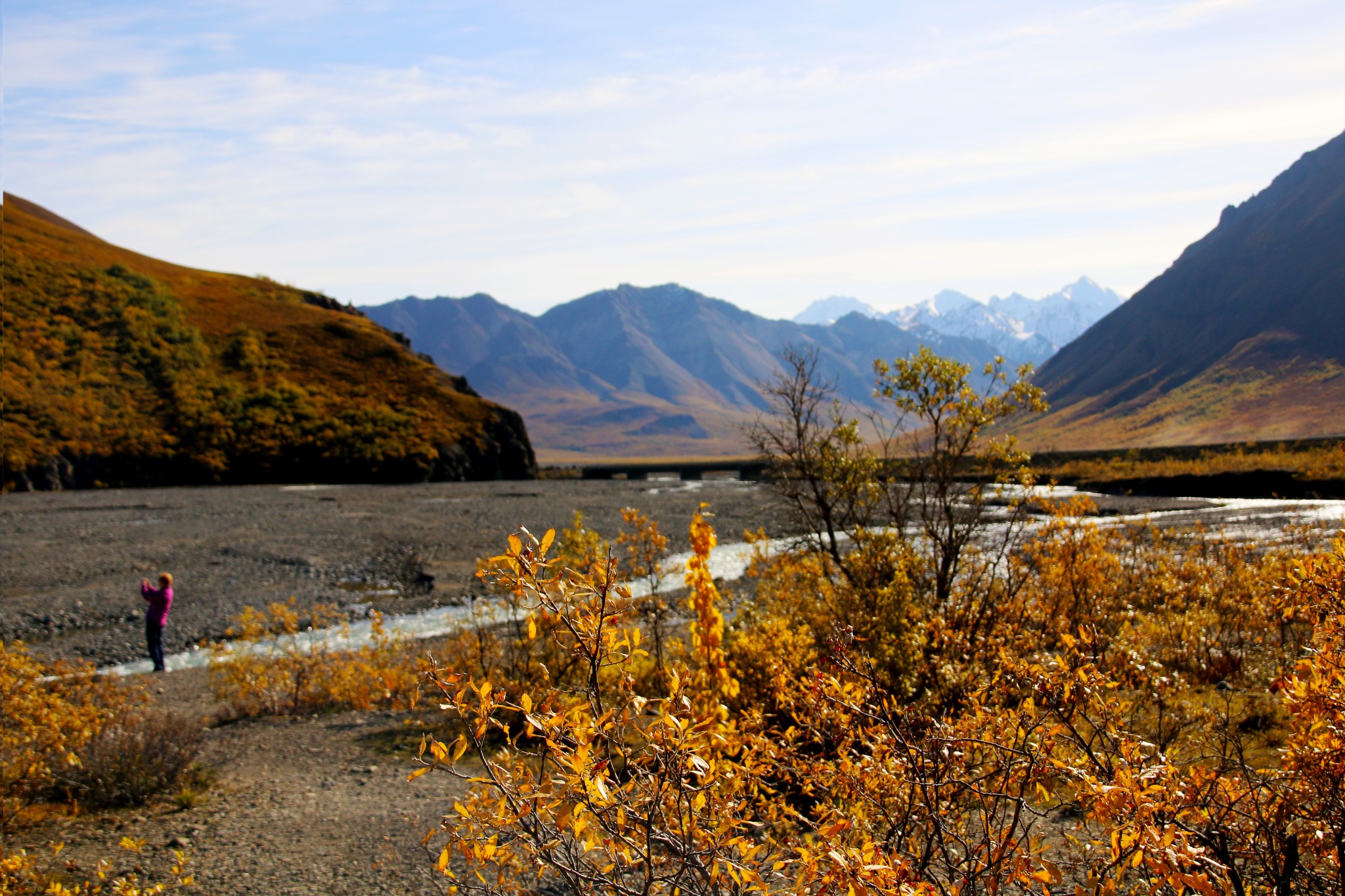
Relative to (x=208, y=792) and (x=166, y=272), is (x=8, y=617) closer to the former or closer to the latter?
(x=208, y=792)

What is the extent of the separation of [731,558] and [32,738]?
18.7 m

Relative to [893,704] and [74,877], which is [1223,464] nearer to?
[893,704]

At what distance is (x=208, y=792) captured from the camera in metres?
6.59

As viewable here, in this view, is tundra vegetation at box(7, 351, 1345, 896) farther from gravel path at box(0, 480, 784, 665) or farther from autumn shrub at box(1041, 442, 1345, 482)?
autumn shrub at box(1041, 442, 1345, 482)

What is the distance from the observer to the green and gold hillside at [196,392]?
41.8 metres

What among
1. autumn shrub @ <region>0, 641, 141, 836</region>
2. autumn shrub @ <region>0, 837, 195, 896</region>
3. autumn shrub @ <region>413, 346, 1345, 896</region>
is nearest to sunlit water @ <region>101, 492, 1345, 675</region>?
autumn shrub @ <region>413, 346, 1345, 896</region>

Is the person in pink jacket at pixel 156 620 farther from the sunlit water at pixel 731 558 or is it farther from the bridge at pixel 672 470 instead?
the bridge at pixel 672 470

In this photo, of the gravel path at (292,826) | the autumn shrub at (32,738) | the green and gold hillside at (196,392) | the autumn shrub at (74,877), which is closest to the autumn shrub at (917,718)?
the gravel path at (292,826)

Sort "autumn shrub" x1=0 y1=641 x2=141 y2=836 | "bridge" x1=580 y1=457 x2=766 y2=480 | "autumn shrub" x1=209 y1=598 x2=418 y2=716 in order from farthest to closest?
1. "bridge" x1=580 y1=457 x2=766 y2=480
2. "autumn shrub" x1=209 y1=598 x2=418 y2=716
3. "autumn shrub" x1=0 y1=641 x2=141 y2=836

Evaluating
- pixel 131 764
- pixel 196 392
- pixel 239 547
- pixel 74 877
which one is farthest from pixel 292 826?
pixel 196 392

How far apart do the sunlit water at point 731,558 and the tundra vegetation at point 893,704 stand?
1173mm

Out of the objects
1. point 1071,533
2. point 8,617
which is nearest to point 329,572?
point 8,617

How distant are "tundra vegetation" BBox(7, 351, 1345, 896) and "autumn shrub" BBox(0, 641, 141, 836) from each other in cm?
16

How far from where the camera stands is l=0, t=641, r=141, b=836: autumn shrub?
19.6 ft
